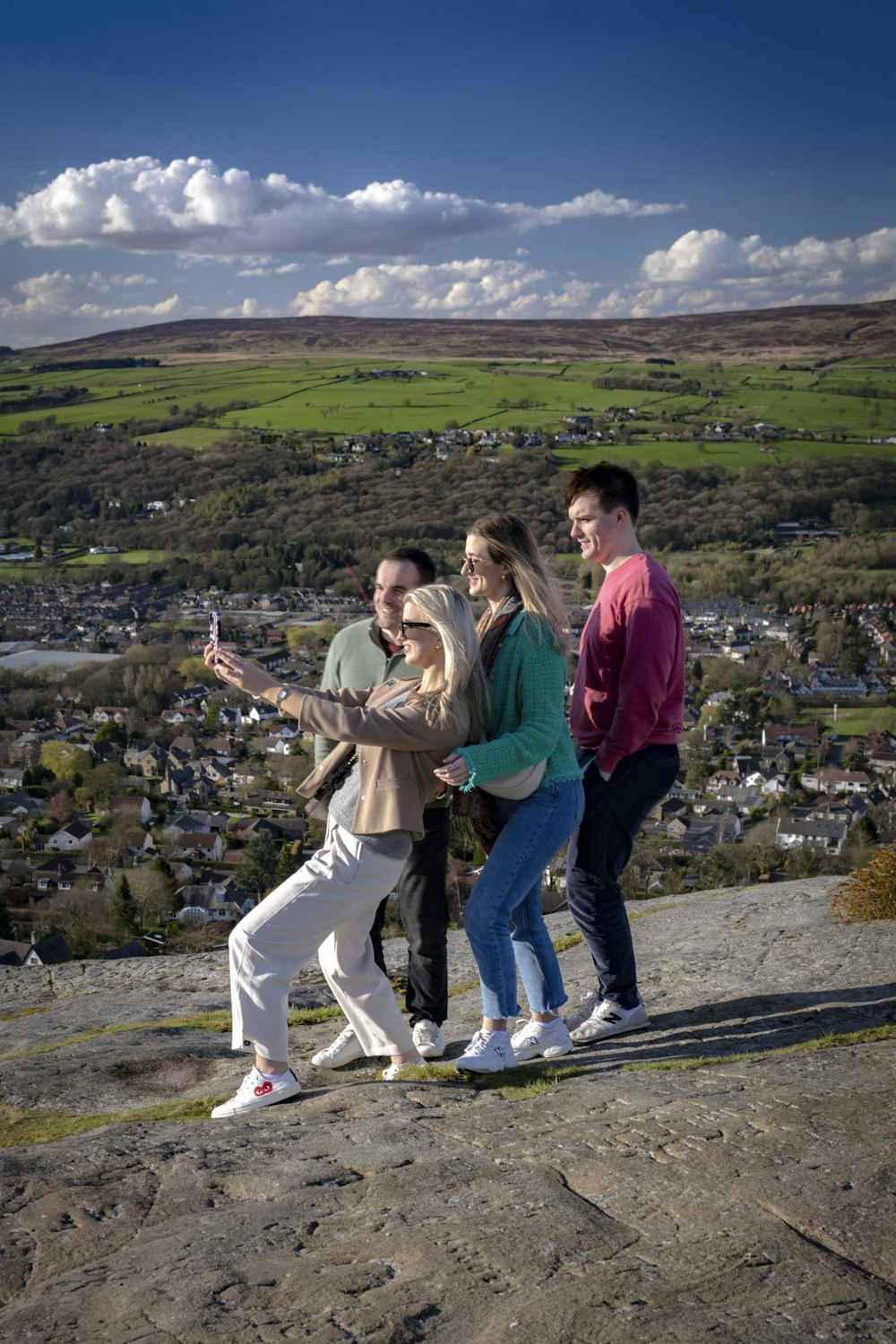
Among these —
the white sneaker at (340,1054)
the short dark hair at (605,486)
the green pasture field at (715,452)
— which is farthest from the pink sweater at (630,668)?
the green pasture field at (715,452)

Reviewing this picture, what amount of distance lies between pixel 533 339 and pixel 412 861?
133857 millimetres

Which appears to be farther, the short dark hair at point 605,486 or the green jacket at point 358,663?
the green jacket at point 358,663

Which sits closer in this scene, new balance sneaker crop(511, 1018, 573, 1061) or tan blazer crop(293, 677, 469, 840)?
tan blazer crop(293, 677, 469, 840)

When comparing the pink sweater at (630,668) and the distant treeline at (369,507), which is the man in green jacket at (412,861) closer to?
the pink sweater at (630,668)

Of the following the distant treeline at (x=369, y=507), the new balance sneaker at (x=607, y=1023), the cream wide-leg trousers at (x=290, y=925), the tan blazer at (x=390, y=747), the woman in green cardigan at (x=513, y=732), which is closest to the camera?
the tan blazer at (x=390, y=747)

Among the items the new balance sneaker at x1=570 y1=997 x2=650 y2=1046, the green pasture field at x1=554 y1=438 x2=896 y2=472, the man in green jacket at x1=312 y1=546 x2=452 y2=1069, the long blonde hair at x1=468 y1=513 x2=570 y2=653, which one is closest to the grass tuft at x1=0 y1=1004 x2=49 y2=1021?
the man in green jacket at x1=312 y1=546 x2=452 y2=1069

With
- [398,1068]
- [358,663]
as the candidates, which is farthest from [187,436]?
[398,1068]

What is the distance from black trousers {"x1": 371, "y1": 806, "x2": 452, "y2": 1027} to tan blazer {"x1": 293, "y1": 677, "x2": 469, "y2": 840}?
66 cm

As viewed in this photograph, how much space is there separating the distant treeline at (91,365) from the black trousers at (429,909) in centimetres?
12338

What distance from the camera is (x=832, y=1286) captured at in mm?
2676

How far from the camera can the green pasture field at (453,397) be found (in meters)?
87.2

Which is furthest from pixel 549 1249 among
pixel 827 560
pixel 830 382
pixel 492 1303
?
pixel 830 382

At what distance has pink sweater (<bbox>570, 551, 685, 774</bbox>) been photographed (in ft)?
15.7

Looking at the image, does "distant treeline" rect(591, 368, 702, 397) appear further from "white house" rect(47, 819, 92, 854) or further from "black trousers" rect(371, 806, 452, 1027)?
"black trousers" rect(371, 806, 452, 1027)
